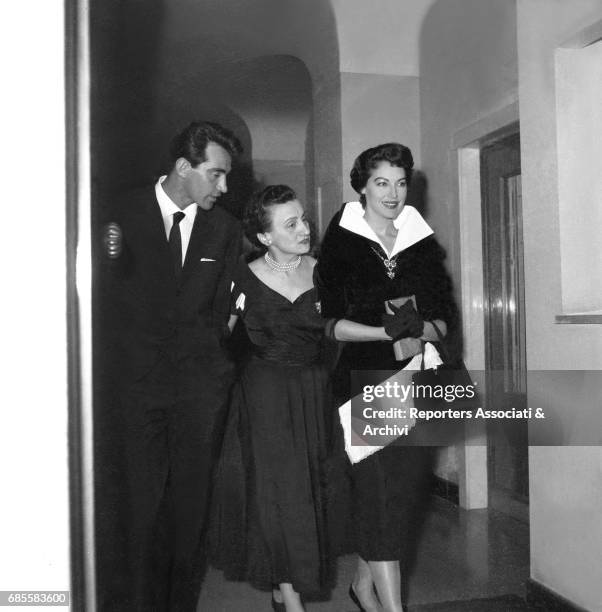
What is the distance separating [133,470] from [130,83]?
0.74 meters

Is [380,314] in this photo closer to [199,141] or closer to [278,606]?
[199,141]

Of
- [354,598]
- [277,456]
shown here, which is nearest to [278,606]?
[354,598]

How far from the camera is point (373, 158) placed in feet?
4.43

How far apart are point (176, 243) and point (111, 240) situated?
121mm

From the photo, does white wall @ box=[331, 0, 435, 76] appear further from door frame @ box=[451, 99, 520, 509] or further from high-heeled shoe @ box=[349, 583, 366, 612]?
high-heeled shoe @ box=[349, 583, 366, 612]

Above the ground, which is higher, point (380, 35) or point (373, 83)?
point (380, 35)

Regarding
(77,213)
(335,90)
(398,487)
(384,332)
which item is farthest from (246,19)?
(398,487)

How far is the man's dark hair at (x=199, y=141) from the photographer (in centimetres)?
132

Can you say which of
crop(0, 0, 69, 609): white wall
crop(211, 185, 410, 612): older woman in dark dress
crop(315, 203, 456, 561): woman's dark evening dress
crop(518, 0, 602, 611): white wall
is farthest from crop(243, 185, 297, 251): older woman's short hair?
crop(518, 0, 602, 611): white wall

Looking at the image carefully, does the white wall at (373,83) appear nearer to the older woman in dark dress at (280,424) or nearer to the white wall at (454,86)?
the white wall at (454,86)

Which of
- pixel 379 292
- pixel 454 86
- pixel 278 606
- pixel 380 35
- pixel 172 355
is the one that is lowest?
pixel 278 606

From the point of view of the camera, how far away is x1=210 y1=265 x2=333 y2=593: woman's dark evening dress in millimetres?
1306

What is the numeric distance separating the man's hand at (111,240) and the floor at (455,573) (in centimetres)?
64

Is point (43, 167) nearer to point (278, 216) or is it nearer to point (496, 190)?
point (278, 216)
